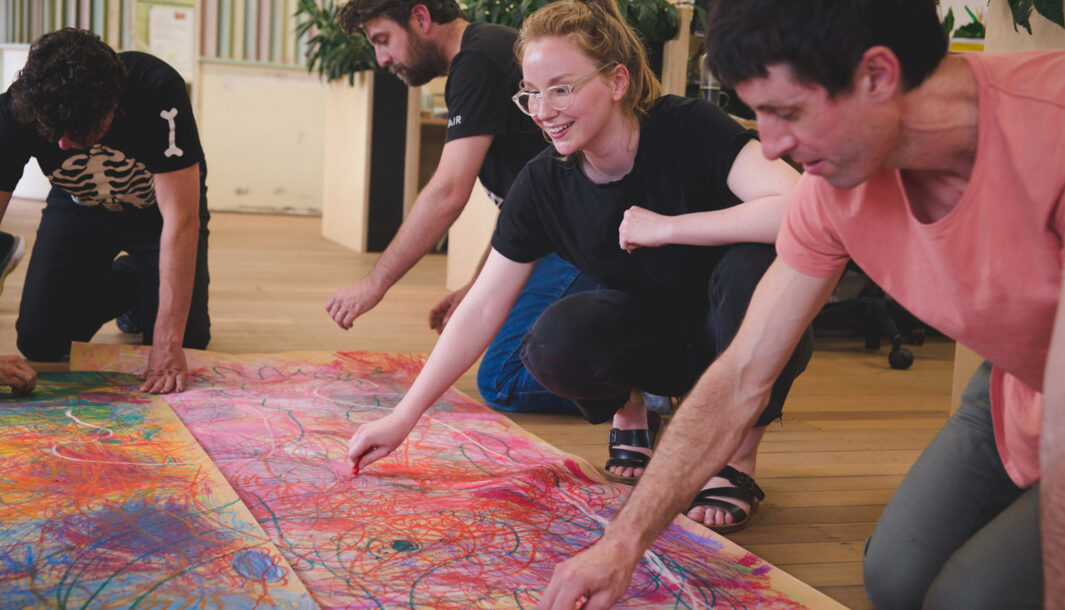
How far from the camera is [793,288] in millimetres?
1055

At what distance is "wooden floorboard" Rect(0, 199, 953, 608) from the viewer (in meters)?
1.55

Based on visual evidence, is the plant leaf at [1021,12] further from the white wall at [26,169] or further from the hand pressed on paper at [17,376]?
the white wall at [26,169]

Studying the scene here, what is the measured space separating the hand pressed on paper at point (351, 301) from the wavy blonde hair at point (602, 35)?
584mm

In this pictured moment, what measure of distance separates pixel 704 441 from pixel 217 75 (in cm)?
714

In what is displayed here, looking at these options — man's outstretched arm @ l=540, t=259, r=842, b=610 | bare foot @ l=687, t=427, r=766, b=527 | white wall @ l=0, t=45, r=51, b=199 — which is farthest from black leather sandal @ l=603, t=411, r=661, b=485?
white wall @ l=0, t=45, r=51, b=199

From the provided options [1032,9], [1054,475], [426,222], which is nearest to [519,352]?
[426,222]

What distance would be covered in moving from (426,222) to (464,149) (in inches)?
7.4

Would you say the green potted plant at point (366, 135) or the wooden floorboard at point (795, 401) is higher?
the green potted plant at point (366, 135)

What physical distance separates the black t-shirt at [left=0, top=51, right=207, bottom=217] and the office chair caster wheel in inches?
82.6

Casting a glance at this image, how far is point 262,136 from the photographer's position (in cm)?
758

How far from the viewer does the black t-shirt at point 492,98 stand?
2094 millimetres

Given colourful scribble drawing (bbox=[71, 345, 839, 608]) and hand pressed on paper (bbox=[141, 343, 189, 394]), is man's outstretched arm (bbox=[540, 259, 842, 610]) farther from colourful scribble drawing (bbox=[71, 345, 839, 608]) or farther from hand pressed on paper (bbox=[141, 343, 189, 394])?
hand pressed on paper (bbox=[141, 343, 189, 394])

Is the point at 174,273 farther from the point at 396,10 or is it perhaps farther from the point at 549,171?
the point at 549,171

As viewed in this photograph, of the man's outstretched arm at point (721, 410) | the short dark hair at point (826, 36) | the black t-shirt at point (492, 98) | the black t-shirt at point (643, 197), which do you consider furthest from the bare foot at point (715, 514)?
the black t-shirt at point (492, 98)
